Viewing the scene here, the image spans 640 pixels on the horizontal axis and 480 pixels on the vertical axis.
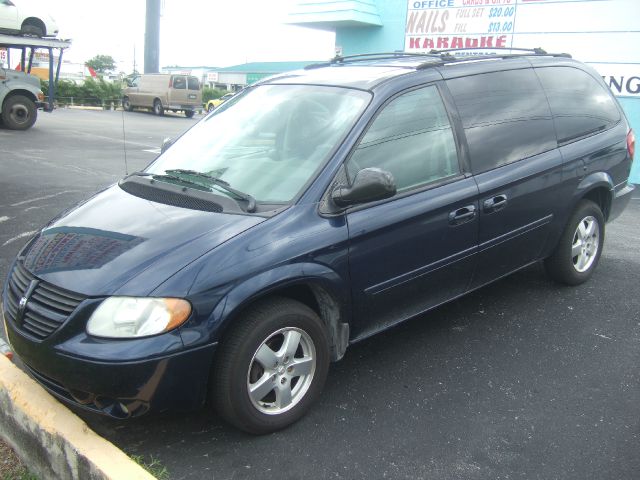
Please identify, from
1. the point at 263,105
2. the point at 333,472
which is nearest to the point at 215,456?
the point at 333,472

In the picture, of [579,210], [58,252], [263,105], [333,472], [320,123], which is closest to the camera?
Result: [333,472]

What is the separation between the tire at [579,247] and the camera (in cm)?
477

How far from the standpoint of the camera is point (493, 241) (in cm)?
403

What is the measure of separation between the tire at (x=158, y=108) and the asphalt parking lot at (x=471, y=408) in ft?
88.4

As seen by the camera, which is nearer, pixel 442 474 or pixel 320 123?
pixel 442 474

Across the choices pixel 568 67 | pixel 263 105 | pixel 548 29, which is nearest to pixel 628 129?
pixel 568 67

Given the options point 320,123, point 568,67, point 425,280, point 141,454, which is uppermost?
point 568,67

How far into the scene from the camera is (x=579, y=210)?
15.7 feet

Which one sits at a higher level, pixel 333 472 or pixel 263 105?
pixel 263 105

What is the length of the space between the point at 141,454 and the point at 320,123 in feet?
6.56

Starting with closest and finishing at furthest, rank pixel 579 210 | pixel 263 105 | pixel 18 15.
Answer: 1. pixel 263 105
2. pixel 579 210
3. pixel 18 15

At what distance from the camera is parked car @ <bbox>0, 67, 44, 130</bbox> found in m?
15.6

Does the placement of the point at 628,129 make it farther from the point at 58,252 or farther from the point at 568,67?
the point at 58,252

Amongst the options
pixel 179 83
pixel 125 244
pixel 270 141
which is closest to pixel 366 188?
pixel 270 141
